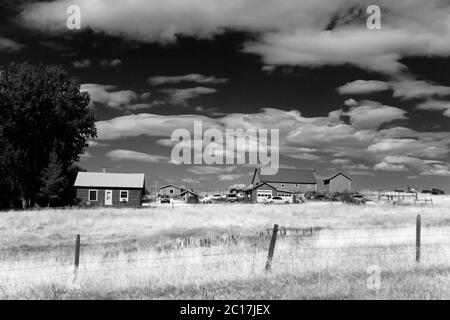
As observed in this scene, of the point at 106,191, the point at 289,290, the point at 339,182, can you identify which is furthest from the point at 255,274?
the point at 339,182

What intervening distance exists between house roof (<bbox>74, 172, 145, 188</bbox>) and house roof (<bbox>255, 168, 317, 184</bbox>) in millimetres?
46246

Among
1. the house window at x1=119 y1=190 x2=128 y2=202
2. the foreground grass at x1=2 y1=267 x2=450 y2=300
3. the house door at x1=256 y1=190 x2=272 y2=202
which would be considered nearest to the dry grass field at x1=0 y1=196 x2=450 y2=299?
the foreground grass at x1=2 y1=267 x2=450 y2=300

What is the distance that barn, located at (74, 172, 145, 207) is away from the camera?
62.7 meters

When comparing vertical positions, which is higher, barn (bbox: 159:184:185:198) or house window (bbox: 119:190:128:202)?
barn (bbox: 159:184:185:198)

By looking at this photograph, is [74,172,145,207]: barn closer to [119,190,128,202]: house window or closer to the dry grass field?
[119,190,128,202]: house window

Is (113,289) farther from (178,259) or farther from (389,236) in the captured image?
(389,236)

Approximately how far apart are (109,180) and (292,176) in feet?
182

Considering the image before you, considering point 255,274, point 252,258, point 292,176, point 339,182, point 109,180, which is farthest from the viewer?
point 339,182

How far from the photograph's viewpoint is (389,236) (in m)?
20.6

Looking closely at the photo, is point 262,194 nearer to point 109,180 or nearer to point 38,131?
point 109,180

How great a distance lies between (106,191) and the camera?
6309 centimetres

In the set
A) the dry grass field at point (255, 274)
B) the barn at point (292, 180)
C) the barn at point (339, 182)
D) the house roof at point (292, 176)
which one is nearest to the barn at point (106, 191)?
the dry grass field at point (255, 274)
